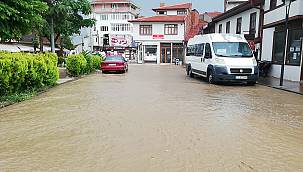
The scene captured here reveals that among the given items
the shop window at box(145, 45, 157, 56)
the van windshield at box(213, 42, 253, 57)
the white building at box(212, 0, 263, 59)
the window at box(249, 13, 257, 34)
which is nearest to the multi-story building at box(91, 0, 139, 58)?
the shop window at box(145, 45, 157, 56)

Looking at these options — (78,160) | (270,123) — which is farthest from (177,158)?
(270,123)

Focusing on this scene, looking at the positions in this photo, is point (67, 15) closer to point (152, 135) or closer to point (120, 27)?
point (152, 135)

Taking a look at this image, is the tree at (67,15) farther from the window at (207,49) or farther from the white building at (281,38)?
the white building at (281,38)

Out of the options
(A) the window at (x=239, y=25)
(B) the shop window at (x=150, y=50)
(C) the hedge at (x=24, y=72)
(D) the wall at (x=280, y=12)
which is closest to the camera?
(C) the hedge at (x=24, y=72)

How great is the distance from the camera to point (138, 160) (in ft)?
15.3

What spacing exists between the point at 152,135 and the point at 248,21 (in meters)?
20.7

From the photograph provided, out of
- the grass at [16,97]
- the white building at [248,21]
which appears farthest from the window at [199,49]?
the grass at [16,97]

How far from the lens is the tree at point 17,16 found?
10637 mm

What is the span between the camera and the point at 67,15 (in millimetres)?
29500

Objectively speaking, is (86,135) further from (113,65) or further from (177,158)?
(113,65)

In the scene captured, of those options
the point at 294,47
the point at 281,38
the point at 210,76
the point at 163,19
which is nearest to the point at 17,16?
the point at 210,76

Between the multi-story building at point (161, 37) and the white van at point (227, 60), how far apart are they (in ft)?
95.3

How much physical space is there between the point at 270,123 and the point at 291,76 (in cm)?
1092

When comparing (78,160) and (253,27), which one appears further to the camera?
(253,27)
